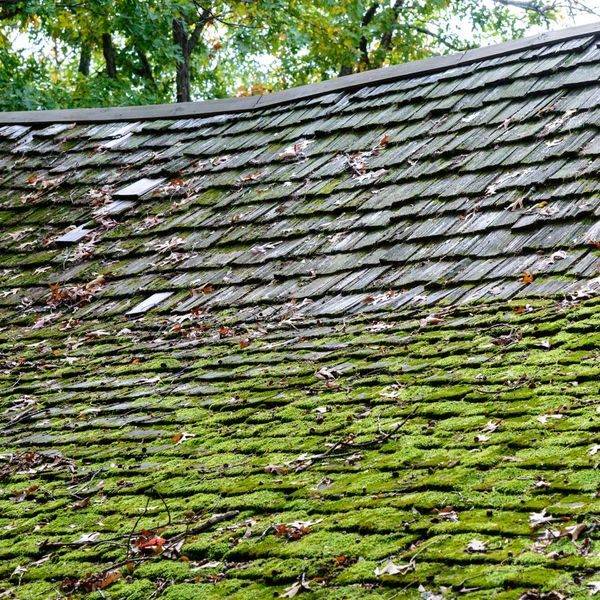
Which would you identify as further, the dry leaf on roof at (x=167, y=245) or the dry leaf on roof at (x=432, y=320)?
the dry leaf on roof at (x=167, y=245)

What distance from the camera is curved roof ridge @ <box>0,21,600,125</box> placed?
812 centimetres

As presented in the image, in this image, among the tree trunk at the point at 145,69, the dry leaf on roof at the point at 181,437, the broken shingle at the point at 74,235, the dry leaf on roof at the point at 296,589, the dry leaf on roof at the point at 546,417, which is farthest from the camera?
the tree trunk at the point at 145,69

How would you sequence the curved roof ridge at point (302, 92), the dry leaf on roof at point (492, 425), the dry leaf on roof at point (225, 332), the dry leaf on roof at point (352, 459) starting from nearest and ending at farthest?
the dry leaf on roof at point (492, 425)
the dry leaf on roof at point (352, 459)
the dry leaf on roof at point (225, 332)
the curved roof ridge at point (302, 92)

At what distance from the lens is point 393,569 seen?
10.6ft

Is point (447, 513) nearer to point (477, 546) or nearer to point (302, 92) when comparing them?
point (477, 546)

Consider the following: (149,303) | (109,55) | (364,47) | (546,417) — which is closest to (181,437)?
(546,417)

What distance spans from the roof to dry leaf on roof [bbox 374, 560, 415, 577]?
11 mm

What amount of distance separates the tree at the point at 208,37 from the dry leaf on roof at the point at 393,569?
15158mm

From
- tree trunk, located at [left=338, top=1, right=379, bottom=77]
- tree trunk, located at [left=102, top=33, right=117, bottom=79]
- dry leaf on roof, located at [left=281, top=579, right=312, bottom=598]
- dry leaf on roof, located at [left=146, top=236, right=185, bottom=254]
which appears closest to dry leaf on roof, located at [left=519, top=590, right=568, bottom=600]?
dry leaf on roof, located at [left=281, top=579, right=312, bottom=598]

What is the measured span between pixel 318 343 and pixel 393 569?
9.13ft

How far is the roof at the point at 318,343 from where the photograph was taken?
11.8 feet

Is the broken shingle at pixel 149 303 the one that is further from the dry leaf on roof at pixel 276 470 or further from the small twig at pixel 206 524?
the small twig at pixel 206 524

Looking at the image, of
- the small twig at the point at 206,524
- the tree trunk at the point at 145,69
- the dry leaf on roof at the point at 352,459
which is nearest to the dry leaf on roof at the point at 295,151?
the dry leaf on roof at the point at 352,459

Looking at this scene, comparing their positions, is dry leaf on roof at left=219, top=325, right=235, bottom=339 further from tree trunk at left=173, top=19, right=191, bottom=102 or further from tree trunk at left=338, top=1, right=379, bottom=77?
tree trunk at left=338, top=1, right=379, bottom=77
